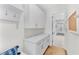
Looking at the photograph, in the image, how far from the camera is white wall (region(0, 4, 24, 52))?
131 centimetres

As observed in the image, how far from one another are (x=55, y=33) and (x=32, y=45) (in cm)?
26

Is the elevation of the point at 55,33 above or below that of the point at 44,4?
below

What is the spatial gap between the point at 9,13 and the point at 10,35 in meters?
0.22

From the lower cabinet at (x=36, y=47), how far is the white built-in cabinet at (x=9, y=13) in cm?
26

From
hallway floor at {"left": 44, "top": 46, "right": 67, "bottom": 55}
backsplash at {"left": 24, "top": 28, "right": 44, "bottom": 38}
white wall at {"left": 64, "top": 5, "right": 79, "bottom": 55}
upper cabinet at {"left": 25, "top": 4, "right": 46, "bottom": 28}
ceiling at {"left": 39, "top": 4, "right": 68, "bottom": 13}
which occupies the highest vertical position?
ceiling at {"left": 39, "top": 4, "right": 68, "bottom": 13}

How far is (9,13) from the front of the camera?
1320 mm

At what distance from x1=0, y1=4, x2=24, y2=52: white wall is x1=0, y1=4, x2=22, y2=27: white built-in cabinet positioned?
40 mm

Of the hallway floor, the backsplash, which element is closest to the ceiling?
the backsplash

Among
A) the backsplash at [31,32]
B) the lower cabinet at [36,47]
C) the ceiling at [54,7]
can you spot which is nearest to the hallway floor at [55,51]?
the lower cabinet at [36,47]

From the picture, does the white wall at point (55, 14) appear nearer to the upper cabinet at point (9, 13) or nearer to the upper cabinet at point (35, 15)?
the upper cabinet at point (35, 15)

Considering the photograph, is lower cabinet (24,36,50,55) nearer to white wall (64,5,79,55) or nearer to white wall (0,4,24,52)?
white wall (0,4,24,52)

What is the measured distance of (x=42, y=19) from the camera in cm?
136
